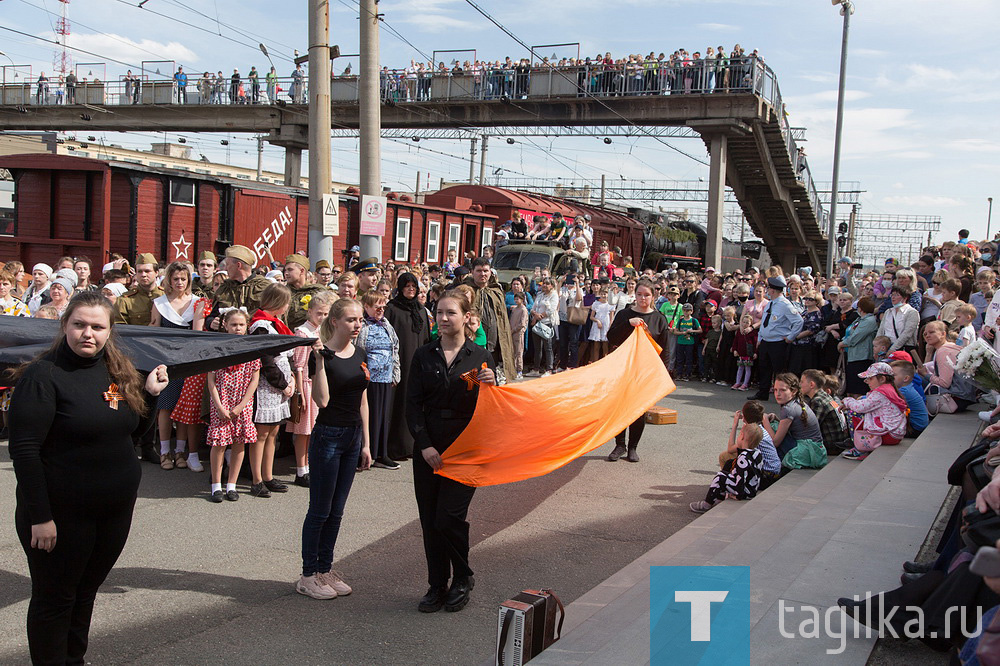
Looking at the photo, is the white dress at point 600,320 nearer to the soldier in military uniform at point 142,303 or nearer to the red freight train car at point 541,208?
the soldier in military uniform at point 142,303

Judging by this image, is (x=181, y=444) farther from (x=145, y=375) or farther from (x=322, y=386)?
(x=145, y=375)

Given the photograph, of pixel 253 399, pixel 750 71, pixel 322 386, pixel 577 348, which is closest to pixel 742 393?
pixel 577 348

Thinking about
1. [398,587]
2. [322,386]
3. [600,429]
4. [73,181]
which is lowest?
[398,587]

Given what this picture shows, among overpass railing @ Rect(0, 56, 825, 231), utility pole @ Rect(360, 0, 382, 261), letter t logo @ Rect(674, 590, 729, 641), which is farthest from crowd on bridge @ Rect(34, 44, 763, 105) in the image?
letter t logo @ Rect(674, 590, 729, 641)

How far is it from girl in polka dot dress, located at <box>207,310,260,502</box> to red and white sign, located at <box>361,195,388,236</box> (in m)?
5.99

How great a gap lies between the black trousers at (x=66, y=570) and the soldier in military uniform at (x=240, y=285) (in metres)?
4.76

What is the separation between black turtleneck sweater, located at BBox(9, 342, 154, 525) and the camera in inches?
141

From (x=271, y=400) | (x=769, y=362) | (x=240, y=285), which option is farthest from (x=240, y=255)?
(x=769, y=362)

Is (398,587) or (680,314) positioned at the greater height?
(680,314)

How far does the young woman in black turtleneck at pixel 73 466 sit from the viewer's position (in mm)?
3592

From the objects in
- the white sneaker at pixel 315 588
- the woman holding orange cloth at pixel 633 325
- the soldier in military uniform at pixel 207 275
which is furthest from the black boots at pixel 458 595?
the soldier in military uniform at pixel 207 275

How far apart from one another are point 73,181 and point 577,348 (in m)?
10.5

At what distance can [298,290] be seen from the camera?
8.88 meters

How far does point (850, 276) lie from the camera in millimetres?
20016
